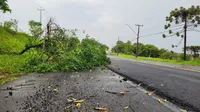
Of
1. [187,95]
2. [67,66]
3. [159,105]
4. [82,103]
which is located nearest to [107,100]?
[82,103]

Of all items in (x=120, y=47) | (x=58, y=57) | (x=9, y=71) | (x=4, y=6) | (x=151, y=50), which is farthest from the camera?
(x=120, y=47)

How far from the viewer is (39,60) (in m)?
11.1

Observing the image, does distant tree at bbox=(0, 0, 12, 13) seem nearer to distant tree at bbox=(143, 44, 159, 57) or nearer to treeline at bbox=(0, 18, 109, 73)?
treeline at bbox=(0, 18, 109, 73)

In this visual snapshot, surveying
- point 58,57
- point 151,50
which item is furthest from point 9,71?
point 151,50

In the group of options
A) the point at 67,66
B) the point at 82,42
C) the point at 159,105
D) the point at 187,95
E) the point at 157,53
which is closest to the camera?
the point at 159,105

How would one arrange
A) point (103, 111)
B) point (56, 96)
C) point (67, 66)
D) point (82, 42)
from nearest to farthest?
point (103, 111) < point (56, 96) < point (67, 66) < point (82, 42)

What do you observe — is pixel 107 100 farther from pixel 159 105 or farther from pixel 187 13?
pixel 187 13

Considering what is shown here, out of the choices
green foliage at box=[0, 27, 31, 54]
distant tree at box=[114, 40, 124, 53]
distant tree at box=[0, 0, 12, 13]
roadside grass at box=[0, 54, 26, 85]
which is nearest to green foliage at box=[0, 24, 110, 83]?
roadside grass at box=[0, 54, 26, 85]

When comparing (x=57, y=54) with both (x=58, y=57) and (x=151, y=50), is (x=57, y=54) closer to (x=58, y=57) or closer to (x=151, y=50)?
(x=58, y=57)

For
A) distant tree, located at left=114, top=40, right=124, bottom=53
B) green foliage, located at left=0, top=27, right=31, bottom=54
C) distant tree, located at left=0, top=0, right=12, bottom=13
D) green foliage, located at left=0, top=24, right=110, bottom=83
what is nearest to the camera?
green foliage, located at left=0, top=24, right=110, bottom=83

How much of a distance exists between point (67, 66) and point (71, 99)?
6.50 metres

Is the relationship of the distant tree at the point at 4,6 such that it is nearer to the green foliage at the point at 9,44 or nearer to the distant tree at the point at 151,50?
the green foliage at the point at 9,44

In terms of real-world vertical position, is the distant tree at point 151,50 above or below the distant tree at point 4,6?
below

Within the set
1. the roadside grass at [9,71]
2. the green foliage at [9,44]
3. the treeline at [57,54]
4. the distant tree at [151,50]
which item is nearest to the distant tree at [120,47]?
the distant tree at [151,50]
